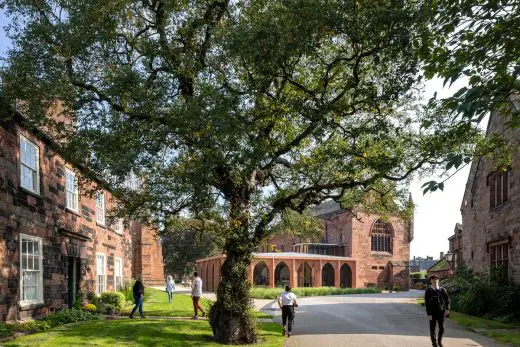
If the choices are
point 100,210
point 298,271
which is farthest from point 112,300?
point 298,271

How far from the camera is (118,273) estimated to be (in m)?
28.2

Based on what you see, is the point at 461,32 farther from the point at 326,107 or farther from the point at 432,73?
the point at 326,107

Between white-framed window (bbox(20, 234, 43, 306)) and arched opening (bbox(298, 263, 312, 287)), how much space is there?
42.0m

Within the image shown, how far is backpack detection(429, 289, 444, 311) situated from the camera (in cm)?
1262

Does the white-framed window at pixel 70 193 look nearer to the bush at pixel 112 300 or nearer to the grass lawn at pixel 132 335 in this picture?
the bush at pixel 112 300

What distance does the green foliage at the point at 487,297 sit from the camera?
64.0 ft

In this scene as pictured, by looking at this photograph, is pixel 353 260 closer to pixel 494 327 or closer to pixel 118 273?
pixel 118 273

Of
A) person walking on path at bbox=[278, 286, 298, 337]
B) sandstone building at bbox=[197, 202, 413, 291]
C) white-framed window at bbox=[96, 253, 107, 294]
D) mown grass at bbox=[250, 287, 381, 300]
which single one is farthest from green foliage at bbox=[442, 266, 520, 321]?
sandstone building at bbox=[197, 202, 413, 291]

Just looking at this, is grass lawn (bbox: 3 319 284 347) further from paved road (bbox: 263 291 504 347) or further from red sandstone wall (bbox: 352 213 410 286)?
red sandstone wall (bbox: 352 213 410 286)

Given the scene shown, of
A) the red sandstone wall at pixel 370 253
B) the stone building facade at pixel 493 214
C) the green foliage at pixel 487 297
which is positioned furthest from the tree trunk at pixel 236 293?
the red sandstone wall at pixel 370 253

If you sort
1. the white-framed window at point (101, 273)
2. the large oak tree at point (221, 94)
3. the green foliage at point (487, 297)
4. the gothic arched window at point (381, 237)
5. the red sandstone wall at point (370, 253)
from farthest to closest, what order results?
the gothic arched window at point (381, 237) < the red sandstone wall at point (370, 253) < the white-framed window at point (101, 273) < the green foliage at point (487, 297) < the large oak tree at point (221, 94)

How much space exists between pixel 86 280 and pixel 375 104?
1427 centimetres

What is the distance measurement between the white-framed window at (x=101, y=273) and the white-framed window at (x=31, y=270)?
23.6ft

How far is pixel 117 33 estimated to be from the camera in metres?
13.5
